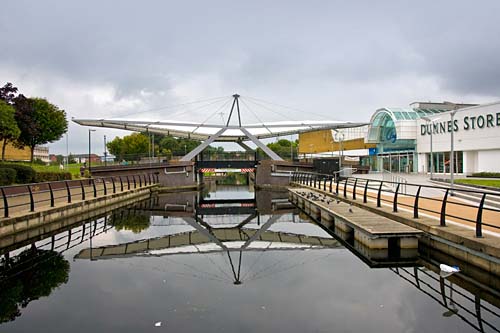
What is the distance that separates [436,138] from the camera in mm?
39062

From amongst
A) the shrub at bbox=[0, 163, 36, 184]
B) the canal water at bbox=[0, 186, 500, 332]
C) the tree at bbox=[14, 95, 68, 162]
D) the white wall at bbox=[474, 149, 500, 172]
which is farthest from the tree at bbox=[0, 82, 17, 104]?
the white wall at bbox=[474, 149, 500, 172]

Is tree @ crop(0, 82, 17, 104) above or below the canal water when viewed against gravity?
above

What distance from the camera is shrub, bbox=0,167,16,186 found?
2125cm

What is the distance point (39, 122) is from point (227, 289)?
133 ft

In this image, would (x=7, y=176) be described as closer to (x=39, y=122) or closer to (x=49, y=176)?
(x=49, y=176)

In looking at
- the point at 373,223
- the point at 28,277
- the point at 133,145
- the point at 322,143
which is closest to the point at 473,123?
the point at 373,223

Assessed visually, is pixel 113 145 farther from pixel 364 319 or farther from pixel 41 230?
pixel 364 319

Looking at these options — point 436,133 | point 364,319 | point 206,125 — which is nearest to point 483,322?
point 364,319

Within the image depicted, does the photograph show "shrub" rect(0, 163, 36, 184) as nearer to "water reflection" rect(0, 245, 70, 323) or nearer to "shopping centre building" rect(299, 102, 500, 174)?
"water reflection" rect(0, 245, 70, 323)

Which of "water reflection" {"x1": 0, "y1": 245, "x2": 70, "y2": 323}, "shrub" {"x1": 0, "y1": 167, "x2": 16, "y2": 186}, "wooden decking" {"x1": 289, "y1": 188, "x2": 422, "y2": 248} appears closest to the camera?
"water reflection" {"x1": 0, "y1": 245, "x2": 70, "y2": 323}

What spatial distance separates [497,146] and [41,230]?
3313 cm

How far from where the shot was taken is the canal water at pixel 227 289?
19.8 ft

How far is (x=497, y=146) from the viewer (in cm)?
3175

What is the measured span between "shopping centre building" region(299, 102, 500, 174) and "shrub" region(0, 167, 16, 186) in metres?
25.7
